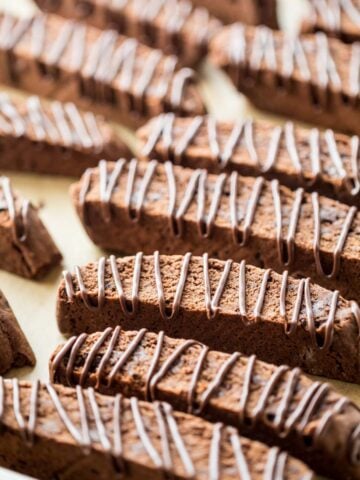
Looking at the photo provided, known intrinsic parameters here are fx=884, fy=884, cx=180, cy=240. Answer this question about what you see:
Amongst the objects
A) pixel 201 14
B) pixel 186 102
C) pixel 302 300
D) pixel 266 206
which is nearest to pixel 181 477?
pixel 302 300

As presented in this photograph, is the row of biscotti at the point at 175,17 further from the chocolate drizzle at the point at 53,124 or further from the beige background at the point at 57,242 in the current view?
the chocolate drizzle at the point at 53,124

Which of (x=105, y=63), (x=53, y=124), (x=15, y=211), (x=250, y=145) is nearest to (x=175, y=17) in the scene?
(x=105, y=63)

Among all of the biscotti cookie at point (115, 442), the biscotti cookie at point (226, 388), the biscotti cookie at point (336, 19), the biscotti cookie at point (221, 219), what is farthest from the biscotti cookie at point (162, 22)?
the biscotti cookie at point (115, 442)

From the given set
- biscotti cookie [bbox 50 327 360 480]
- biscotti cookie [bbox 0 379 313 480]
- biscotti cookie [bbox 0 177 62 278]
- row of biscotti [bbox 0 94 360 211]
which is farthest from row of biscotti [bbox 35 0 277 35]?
biscotti cookie [bbox 0 379 313 480]

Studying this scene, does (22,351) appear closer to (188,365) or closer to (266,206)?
(188,365)

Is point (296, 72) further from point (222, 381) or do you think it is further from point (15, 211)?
point (222, 381)
